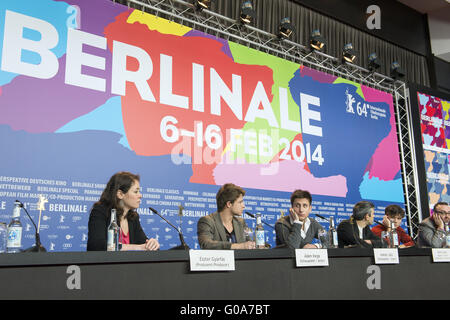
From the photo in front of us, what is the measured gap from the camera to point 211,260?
1.42m

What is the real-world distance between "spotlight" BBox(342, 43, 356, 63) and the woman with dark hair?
12.4ft

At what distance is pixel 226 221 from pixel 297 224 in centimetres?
42

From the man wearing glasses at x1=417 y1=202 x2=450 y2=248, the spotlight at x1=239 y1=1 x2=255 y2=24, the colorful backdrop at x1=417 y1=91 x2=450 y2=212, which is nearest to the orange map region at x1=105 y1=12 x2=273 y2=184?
the spotlight at x1=239 y1=1 x2=255 y2=24

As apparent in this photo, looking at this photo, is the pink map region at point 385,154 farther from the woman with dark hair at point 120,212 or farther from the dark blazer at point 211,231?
the woman with dark hair at point 120,212

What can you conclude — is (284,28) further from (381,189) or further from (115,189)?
(115,189)

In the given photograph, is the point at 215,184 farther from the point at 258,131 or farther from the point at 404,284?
the point at 404,284

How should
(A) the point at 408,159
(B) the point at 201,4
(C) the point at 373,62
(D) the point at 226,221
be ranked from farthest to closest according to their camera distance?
(A) the point at 408,159
(C) the point at 373,62
(B) the point at 201,4
(D) the point at 226,221

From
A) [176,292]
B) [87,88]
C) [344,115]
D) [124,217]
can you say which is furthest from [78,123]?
[344,115]

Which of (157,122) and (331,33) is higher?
(331,33)

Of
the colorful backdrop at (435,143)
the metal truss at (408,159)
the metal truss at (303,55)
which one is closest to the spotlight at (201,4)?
the metal truss at (303,55)

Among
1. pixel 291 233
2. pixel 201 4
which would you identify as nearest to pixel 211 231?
pixel 291 233

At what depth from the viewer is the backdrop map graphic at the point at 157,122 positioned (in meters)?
2.99

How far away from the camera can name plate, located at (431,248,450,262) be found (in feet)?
6.88
